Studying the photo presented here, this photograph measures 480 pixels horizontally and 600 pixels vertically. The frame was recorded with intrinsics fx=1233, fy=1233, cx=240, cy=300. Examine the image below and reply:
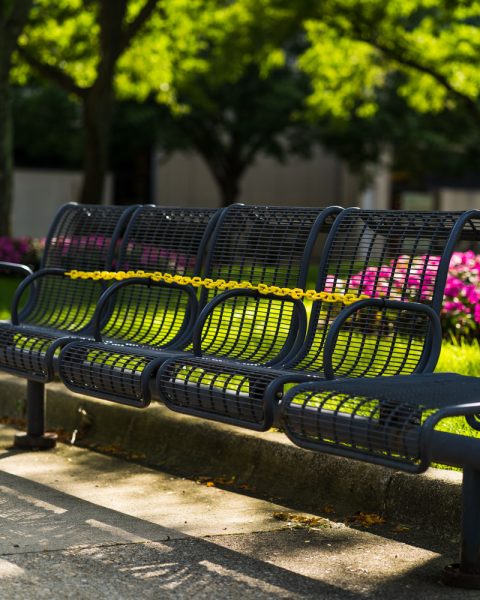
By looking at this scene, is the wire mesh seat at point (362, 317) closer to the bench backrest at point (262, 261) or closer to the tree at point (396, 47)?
the bench backrest at point (262, 261)

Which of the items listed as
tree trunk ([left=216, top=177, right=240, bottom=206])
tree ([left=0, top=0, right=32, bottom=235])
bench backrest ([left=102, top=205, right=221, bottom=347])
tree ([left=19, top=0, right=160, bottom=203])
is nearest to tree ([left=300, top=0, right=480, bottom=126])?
tree ([left=19, top=0, right=160, bottom=203])

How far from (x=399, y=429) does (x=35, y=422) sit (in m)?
3.00

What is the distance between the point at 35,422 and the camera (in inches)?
255

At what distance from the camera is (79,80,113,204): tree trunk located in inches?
733

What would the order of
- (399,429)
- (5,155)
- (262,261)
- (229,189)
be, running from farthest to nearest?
(229,189)
(5,155)
(262,261)
(399,429)

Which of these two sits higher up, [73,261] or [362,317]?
[73,261]

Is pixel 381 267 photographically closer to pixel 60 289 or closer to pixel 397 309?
pixel 397 309

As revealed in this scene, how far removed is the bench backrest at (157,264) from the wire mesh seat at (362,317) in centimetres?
75

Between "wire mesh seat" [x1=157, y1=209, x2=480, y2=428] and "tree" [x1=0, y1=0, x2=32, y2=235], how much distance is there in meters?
11.9

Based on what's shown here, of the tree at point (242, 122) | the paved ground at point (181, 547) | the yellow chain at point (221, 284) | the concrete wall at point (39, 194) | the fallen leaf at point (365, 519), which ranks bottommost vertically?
the paved ground at point (181, 547)

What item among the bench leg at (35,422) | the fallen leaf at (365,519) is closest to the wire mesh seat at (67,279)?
the bench leg at (35,422)

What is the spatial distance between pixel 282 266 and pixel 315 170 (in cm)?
3833

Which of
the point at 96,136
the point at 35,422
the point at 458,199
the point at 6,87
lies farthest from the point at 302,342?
the point at 458,199

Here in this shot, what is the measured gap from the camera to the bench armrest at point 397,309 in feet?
15.2
